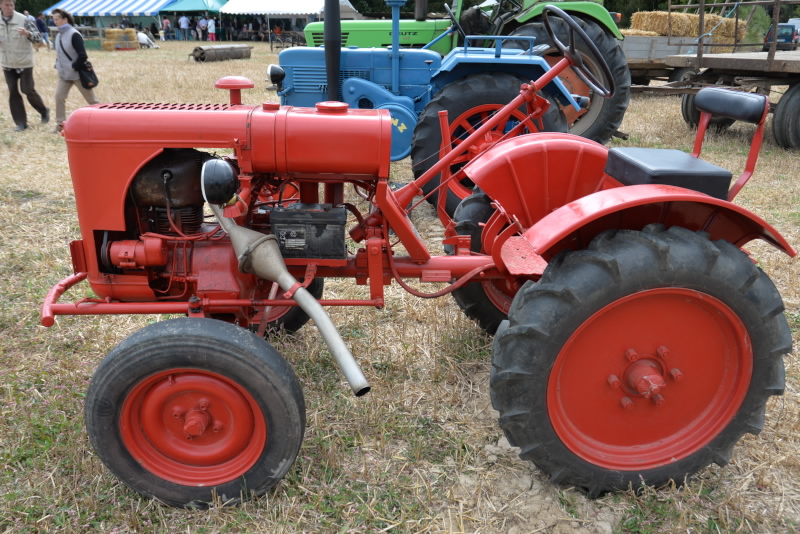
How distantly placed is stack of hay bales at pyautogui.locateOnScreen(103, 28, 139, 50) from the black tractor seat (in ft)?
86.3

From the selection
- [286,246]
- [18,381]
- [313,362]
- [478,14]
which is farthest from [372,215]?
[478,14]

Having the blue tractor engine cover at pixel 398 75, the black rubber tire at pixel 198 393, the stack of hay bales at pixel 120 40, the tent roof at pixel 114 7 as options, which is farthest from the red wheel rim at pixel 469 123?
the tent roof at pixel 114 7

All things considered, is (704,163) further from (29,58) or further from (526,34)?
(29,58)

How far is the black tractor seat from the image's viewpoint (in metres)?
1.99

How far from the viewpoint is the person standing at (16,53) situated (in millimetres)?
7652

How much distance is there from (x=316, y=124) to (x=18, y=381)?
1.83m

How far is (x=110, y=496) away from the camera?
210 cm

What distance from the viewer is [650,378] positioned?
1.99 metres

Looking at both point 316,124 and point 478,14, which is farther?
point 478,14

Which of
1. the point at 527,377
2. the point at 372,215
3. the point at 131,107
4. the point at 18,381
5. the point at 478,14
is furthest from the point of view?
the point at 478,14

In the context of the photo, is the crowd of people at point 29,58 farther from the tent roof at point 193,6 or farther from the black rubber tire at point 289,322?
the tent roof at point 193,6

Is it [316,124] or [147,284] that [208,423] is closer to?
[147,284]

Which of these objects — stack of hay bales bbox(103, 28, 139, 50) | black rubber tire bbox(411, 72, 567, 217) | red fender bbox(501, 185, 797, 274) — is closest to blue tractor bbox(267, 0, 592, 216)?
black rubber tire bbox(411, 72, 567, 217)

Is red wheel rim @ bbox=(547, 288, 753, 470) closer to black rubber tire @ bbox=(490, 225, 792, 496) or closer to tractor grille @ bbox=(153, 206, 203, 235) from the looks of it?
black rubber tire @ bbox=(490, 225, 792, 496)
